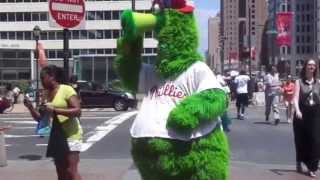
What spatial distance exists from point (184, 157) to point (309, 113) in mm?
5932

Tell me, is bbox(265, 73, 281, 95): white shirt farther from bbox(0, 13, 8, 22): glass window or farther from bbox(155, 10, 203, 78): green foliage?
bbox(0, 13, 8, 22): glass window

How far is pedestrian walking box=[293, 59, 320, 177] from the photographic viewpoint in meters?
10.2

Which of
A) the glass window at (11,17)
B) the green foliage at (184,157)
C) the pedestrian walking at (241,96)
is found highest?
the glass window at (11,17)

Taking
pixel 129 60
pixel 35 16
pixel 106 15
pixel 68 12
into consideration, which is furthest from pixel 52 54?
pixel 129 60

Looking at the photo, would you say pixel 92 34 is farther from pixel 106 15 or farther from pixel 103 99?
pixel 103 99

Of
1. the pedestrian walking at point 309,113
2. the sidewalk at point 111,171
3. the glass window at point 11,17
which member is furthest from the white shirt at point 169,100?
the glass window at point 11,17

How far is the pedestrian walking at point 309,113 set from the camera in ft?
33.5

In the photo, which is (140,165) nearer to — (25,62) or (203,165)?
(203,165)

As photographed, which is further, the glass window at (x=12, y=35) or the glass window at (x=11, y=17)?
the glass window at (x=12, y=35)

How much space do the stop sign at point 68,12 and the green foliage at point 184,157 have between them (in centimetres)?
498

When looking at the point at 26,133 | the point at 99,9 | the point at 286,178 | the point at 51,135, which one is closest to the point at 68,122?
the point at 51,135

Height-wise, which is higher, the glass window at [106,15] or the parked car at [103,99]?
the glass window at [106,15]

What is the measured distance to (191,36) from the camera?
4.87 meters

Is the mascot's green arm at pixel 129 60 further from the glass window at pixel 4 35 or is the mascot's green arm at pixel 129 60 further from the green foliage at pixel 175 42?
the glass window at pixel 4 35
